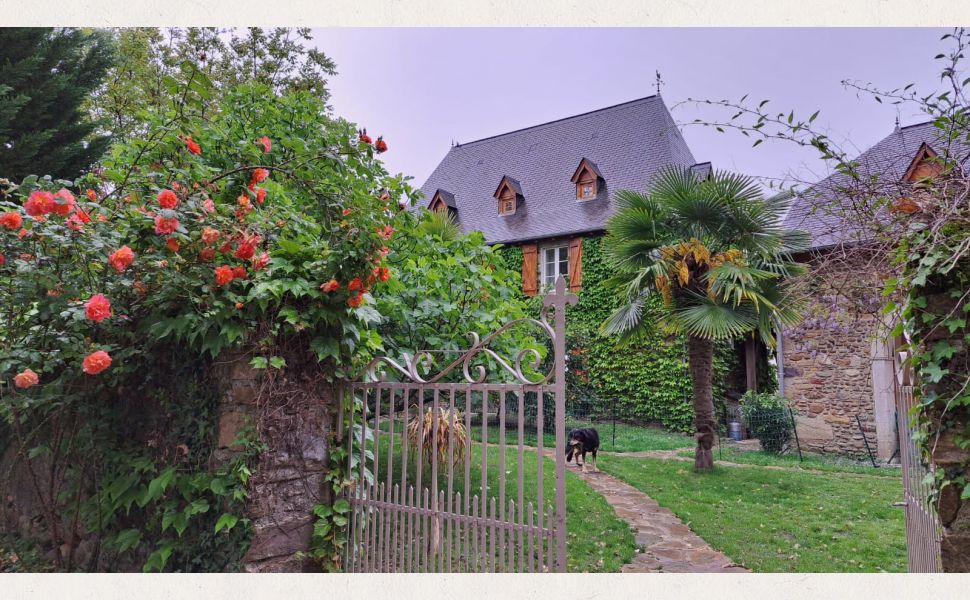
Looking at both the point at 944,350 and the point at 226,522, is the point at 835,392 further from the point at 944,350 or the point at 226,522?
the point at 226,522

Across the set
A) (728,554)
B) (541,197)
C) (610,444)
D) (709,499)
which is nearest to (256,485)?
(728,554)

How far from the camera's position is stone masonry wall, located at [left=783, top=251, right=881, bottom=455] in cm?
1066

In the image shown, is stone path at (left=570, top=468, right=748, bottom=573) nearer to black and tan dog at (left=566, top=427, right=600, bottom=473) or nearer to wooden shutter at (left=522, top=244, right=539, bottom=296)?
black and tan dog at (left=566, top=427, right=600, bottom=473)

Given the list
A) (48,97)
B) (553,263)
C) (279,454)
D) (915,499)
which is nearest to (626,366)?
(553,263)

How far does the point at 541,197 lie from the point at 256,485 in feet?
48.2

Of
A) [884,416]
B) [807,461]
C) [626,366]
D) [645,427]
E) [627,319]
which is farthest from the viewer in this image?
[626,366]

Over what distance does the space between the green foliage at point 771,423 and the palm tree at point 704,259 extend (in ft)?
10.3

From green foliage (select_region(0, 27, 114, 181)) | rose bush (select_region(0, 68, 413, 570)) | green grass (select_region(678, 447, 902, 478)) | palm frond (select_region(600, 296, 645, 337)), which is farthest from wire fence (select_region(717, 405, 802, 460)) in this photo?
green foliage (select_region(0, 27, 114, 181))

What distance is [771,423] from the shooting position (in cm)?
1070

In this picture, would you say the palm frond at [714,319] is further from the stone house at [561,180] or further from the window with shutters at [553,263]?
the window with shutters at [553,263]

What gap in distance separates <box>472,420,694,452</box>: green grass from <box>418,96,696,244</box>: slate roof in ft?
15.7

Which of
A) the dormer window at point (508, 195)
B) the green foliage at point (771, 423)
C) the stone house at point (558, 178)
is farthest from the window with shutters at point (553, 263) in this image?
the green foliage at point (771, 423)

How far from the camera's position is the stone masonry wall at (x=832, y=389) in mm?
10656

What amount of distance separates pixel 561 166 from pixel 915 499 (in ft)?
48.8
